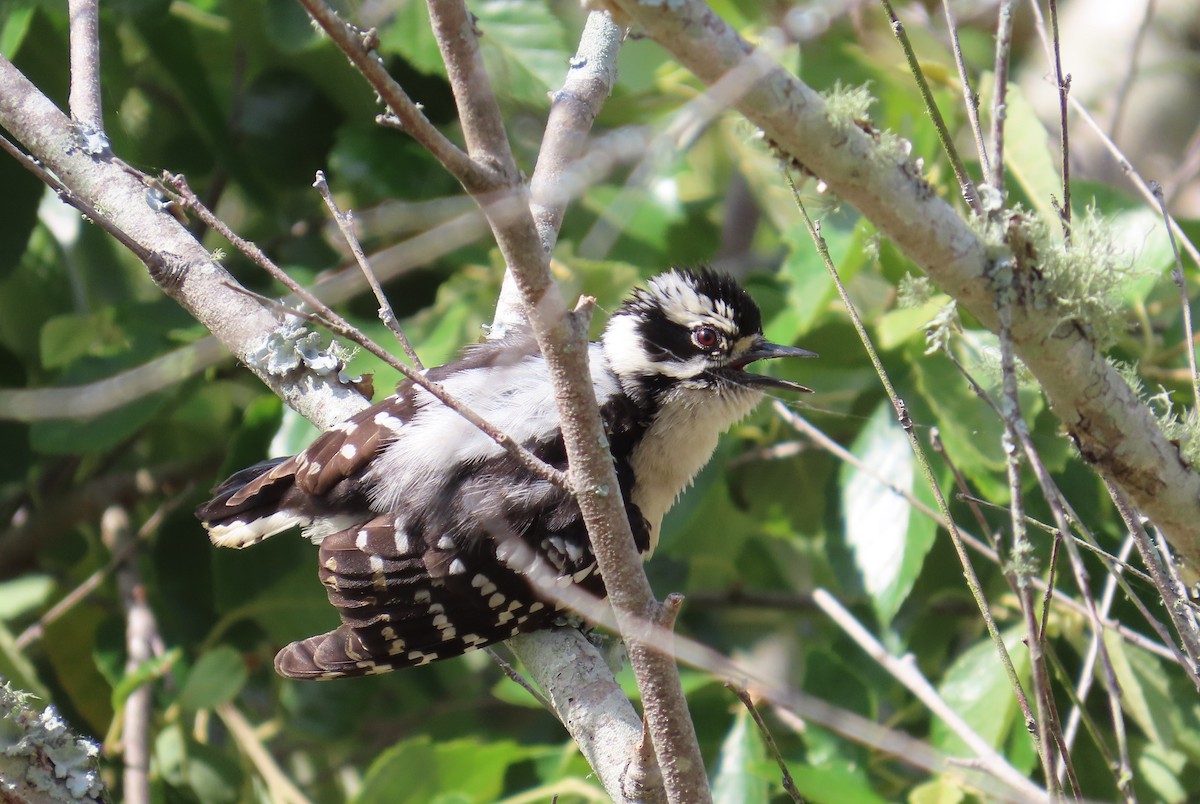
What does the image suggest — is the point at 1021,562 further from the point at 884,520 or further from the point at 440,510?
the point at 884,520

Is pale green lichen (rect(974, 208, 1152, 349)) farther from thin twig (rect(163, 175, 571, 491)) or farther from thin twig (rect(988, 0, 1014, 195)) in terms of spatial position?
thin twig (rect(163, 175, 571, 491))

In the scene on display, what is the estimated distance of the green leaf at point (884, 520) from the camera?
8.44 feet

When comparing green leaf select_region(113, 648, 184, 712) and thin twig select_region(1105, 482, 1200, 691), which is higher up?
thin twig select_region(1105, 482, 1200, 691)

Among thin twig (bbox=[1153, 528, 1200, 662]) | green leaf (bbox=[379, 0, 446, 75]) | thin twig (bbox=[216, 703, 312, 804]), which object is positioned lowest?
thin twig (bbox=[216, 703, 312, 804])

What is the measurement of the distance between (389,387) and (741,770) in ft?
3.80

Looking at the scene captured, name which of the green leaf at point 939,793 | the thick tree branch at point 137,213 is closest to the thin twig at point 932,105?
the green leaf at point 939,793

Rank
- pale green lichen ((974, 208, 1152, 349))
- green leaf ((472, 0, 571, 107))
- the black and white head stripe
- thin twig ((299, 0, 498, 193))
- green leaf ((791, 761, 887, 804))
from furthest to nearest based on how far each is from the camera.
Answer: green leaf ((472, 0, 571, 107))
the black and white head stripe
green leaf ((791, 761, 887, 804))
pale green lichen ((974, 208, 1152, 349))
thin twig ((299, 0, 498, 193))

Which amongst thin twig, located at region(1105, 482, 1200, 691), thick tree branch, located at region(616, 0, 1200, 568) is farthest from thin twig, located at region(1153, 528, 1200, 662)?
thick tree branch, located at region(616, 0, 1200, 568)

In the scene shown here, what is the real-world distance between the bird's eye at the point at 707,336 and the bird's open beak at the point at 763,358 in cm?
6

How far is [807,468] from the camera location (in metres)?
3.37

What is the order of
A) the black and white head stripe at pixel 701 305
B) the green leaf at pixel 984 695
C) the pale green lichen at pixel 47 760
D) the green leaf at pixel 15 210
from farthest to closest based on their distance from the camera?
the green leaf at pixel 15 210
the black and white head stripe at pixel 701 305
the green leaf at pixel 984 695
the pale green lichen at pixel 47 760

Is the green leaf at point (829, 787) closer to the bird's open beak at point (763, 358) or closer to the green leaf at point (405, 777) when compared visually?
the bird's open beak at point (763, 358)

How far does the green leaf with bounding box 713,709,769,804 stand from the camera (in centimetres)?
247

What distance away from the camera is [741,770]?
2.51m
